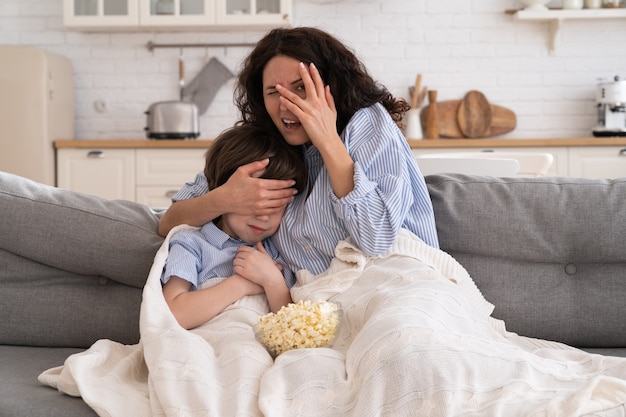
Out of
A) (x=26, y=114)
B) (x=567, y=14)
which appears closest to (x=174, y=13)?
(x=26, y=114)

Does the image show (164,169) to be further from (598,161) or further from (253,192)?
(253,192)

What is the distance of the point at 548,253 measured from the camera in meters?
1.97

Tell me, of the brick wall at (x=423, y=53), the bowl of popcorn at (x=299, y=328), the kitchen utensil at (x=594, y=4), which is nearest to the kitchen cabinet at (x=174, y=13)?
the brick wall at (x=423, y=53)

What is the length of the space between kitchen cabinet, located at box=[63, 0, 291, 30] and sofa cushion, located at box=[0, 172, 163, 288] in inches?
125

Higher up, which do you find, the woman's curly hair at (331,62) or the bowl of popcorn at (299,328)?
the woman's curly hair at (331,62)

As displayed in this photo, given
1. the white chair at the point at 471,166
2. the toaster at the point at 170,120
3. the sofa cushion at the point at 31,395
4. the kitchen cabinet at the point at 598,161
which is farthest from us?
the toaster at the point at 170,120

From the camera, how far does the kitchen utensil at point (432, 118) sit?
201 inches

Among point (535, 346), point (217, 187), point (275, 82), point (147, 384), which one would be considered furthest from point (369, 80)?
point (147, 384)

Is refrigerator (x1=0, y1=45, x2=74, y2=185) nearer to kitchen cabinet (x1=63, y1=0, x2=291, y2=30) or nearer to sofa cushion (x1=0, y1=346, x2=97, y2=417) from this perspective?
kitchen cabinet (x1=63, y1=0, x2=291, y2=30)

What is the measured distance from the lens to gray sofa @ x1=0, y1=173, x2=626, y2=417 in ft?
6.26

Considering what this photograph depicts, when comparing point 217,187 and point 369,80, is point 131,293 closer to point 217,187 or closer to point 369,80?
point 217,187

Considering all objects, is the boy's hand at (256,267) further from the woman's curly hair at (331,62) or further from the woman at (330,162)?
the woman's curly hair at (331,62)

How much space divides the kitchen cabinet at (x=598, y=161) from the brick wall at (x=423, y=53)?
0.60m

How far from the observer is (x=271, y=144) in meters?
1.94
